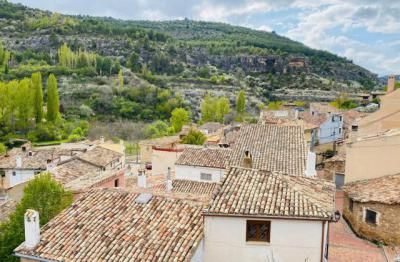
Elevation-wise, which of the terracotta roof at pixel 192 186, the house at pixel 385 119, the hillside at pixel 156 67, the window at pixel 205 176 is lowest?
the terracotta roof at pixel 192 186

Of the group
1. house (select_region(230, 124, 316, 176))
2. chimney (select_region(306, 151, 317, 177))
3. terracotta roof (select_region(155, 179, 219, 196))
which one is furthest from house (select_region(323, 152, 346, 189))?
chimney (select_region(306, 151, 317, 177))

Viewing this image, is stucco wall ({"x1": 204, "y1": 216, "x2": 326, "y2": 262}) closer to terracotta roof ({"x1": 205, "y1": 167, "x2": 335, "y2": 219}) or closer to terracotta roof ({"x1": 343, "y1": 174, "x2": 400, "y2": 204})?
terracotta roof ({"x1": 205, "y1": 167, "x2": 335, "y2": 219})

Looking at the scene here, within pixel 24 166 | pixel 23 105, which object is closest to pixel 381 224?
pixel 24 166

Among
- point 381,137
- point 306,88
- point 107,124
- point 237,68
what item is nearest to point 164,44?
point 237,68

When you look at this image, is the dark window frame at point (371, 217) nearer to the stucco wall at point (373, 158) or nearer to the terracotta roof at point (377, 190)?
the terracotta roof at point (377, 190)

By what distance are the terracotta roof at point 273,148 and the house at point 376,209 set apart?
3311mm

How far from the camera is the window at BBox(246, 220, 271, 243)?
1259cm

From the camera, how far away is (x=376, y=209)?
63.4ft

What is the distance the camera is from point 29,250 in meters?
13.2

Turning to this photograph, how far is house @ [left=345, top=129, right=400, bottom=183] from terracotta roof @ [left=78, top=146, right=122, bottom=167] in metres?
19.9

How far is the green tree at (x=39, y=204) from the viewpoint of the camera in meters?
18.7

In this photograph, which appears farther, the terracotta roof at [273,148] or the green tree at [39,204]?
the terracotta roof at [273,148]

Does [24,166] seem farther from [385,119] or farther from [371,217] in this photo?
[371,217]

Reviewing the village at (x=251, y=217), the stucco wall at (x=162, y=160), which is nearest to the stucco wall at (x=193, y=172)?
the stucco wall at (x=162, y=160)
